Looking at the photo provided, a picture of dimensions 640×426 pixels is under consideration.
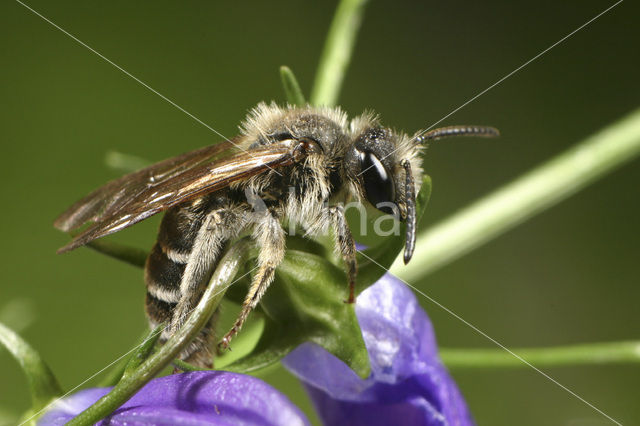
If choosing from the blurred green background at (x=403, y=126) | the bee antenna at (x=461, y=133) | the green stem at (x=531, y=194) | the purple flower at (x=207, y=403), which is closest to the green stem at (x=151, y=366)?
the purple flower at (x=207, y=403)

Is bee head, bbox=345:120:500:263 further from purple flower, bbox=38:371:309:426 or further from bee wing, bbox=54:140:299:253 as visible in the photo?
purple flower, bbox=38:371:309:426

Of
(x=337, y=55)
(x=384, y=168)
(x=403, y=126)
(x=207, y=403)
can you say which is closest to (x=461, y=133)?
(x=384, y=168)

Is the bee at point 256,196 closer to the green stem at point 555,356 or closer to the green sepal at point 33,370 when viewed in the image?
the green sepal at point 33,370

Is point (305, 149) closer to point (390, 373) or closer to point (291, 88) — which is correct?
point (291, 88)

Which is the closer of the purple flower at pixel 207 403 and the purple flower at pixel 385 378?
the purple flower at pixel 207 403

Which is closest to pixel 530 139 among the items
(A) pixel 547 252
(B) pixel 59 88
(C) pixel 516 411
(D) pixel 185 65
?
(A) pixel 547 252

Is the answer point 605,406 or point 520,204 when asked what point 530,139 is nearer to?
point 605,406
